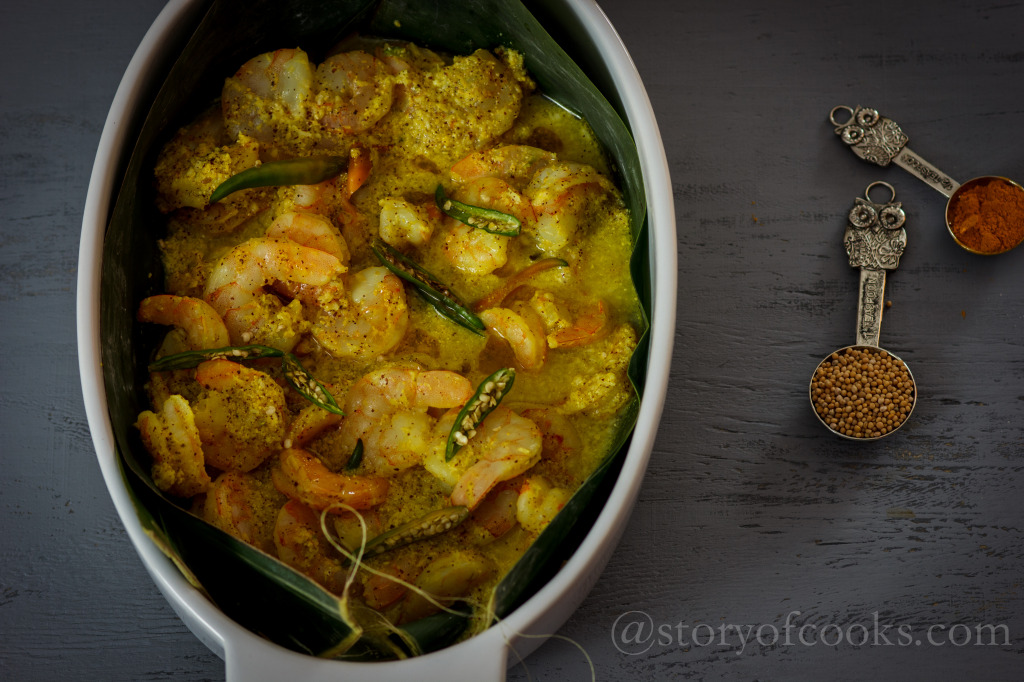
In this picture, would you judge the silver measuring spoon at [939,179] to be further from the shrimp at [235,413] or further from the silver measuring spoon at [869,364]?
the shrimp at [235,413]

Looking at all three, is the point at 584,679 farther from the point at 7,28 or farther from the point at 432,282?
the point at 7,28

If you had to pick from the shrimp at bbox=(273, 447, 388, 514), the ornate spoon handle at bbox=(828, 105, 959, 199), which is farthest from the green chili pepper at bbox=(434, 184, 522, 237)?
the ornate spoon handle at bbox=(828, 105, 959, 199)

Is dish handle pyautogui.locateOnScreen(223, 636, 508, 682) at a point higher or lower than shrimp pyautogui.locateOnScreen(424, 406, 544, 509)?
lower

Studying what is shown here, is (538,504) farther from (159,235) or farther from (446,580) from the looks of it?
(159,235)

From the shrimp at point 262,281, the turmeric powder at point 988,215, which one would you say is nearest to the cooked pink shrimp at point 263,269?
the shrimp at point 262,281

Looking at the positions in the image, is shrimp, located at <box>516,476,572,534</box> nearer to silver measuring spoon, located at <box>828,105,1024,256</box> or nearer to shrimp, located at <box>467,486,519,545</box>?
shrimp, located at <box>467,486,519,545</box>

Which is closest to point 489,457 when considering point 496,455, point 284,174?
point 496,455
